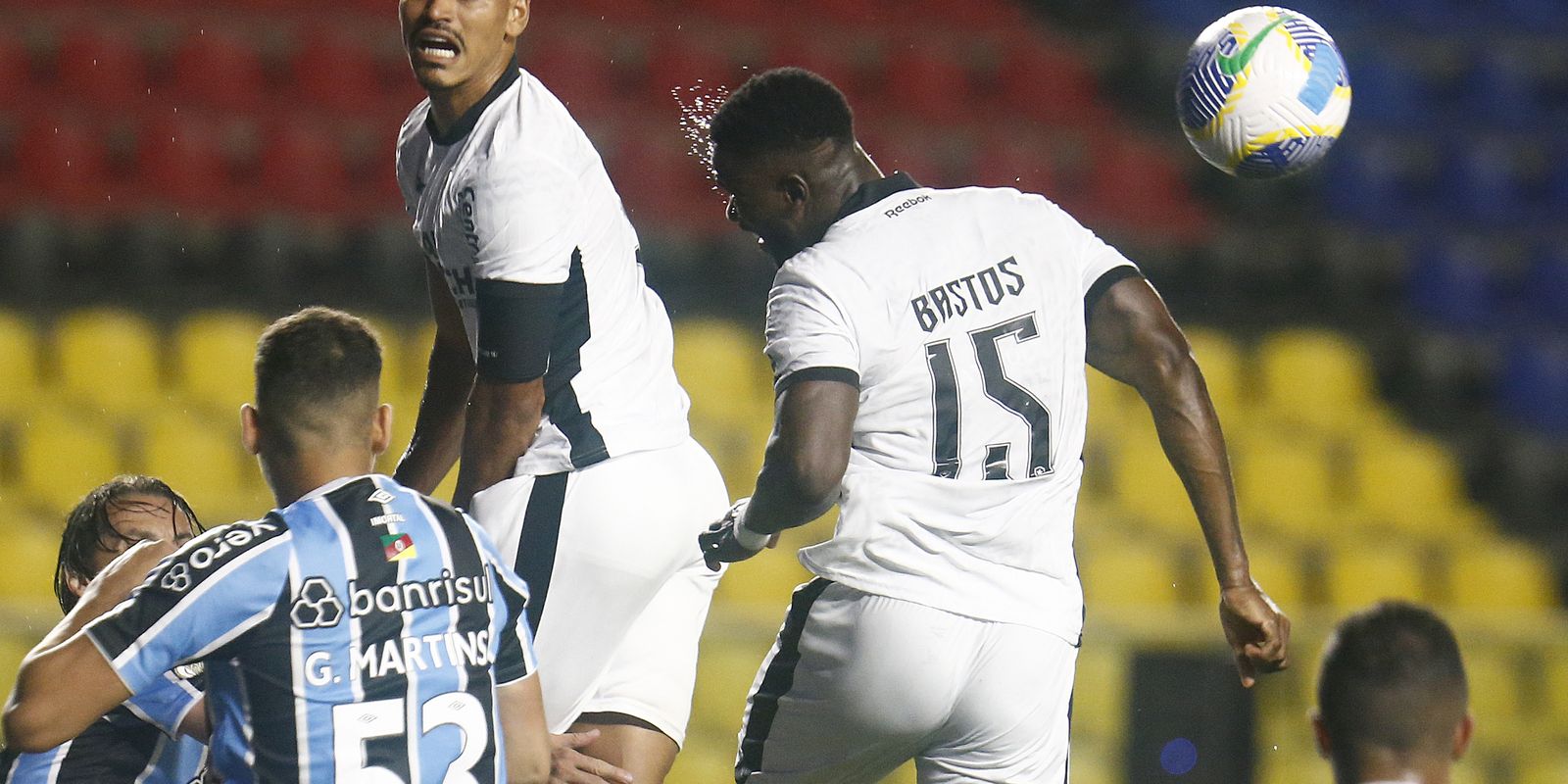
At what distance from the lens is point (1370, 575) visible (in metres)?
7.56

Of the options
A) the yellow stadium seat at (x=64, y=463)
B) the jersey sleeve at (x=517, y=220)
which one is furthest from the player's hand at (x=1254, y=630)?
the yellow stadium seat at (x=64, y=463)

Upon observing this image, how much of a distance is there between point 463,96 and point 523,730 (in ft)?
3.88

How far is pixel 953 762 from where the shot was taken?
11.6 ft

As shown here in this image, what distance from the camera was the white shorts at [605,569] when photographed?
3383mm

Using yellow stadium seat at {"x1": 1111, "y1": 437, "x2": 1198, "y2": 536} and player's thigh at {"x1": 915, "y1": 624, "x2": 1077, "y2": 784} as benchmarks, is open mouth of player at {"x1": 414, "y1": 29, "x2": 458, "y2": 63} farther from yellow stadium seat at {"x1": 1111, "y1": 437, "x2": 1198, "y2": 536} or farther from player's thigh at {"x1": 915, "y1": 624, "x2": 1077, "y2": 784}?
yellow stadium seat at {"x1": 1111, "y1": 437, "x2": 1198, "y2": 536}

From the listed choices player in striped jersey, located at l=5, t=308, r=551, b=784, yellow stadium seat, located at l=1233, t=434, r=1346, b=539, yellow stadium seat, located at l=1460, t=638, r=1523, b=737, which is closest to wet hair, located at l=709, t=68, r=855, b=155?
player in striped jersey, located at l=5, t=308, r=551, b=784

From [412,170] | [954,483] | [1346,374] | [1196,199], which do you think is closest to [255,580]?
[412,170]

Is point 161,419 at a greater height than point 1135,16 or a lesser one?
lesser

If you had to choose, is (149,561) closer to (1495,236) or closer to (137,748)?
(137,748)

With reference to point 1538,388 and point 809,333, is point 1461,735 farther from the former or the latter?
point 1538,388

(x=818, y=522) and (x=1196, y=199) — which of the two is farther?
(x=1196, y=199)

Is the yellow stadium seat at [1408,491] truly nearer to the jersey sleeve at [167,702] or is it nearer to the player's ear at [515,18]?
the player's ear at [515,18]

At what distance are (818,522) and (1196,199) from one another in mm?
4086

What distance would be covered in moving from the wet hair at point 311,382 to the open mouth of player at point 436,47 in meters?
0.70
